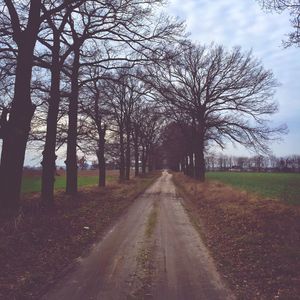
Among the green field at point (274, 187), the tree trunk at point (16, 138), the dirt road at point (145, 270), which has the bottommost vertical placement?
the dirt road at point (145, 270)

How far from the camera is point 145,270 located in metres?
8.91

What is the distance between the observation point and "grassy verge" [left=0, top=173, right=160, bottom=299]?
306 inches

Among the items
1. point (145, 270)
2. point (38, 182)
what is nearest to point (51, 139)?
point (145, 270)

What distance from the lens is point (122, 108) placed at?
46656 millimetres

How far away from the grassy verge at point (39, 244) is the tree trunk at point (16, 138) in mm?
918

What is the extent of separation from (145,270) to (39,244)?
10.6ft

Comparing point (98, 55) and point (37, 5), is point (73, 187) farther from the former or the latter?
point (37, 5)

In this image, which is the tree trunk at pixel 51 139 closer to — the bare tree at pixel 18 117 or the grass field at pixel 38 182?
the bare tree at pixel 18 117

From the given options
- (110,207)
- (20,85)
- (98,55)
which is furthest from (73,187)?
(20,85)

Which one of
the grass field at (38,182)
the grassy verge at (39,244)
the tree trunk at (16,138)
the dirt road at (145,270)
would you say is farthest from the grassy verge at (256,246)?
the grass field at (38,182)

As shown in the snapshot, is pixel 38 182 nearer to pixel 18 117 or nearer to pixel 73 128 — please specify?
pixel 73 128

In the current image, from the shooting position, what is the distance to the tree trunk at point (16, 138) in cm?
1403

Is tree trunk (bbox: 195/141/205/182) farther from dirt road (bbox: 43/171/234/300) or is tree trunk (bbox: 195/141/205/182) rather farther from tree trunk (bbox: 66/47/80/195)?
dirt road (bbox: 43/171/234/300)

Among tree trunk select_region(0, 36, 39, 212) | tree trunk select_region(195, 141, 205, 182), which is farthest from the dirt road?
tree trunk select_region(195, 141, 205, 182)
